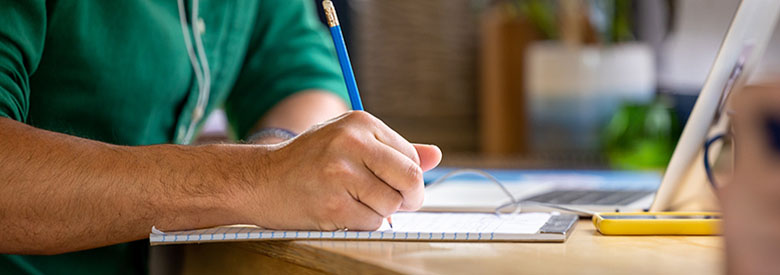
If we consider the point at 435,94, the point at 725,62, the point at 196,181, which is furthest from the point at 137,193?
the point at 435,94

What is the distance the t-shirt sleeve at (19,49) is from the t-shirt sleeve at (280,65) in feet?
1.14

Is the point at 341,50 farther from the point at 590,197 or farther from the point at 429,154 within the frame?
the point at 590,197

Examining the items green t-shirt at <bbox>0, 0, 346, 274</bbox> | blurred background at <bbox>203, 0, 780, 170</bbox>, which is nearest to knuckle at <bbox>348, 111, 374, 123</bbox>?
green t-shirt at <bbox>0, 0, 346, 274</bbox>

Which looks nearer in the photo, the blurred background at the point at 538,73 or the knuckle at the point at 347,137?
the knuckle at the point at 347,137

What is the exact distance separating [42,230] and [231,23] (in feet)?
1.51

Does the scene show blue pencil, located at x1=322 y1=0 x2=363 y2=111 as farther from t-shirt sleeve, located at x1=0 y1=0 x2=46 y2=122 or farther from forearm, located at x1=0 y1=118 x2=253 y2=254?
t-shirt sleeve, located at x1=0 y1=0 x2=46 y2=122

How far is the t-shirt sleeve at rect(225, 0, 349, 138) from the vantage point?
3.36ft

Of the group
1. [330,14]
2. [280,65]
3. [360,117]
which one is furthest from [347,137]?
[280,65]

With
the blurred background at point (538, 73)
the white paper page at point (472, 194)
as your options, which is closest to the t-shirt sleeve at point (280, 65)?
the white paper page at point (472, 194)

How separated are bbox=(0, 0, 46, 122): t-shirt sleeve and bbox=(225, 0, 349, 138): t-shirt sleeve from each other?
0.35 meters

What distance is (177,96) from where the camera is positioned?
896 millimetres

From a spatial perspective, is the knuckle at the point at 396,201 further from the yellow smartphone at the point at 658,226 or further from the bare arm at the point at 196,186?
the yellow smartphone at the point at 658,226

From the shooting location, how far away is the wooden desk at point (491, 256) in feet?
1.43

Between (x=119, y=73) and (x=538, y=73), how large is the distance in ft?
4.50
